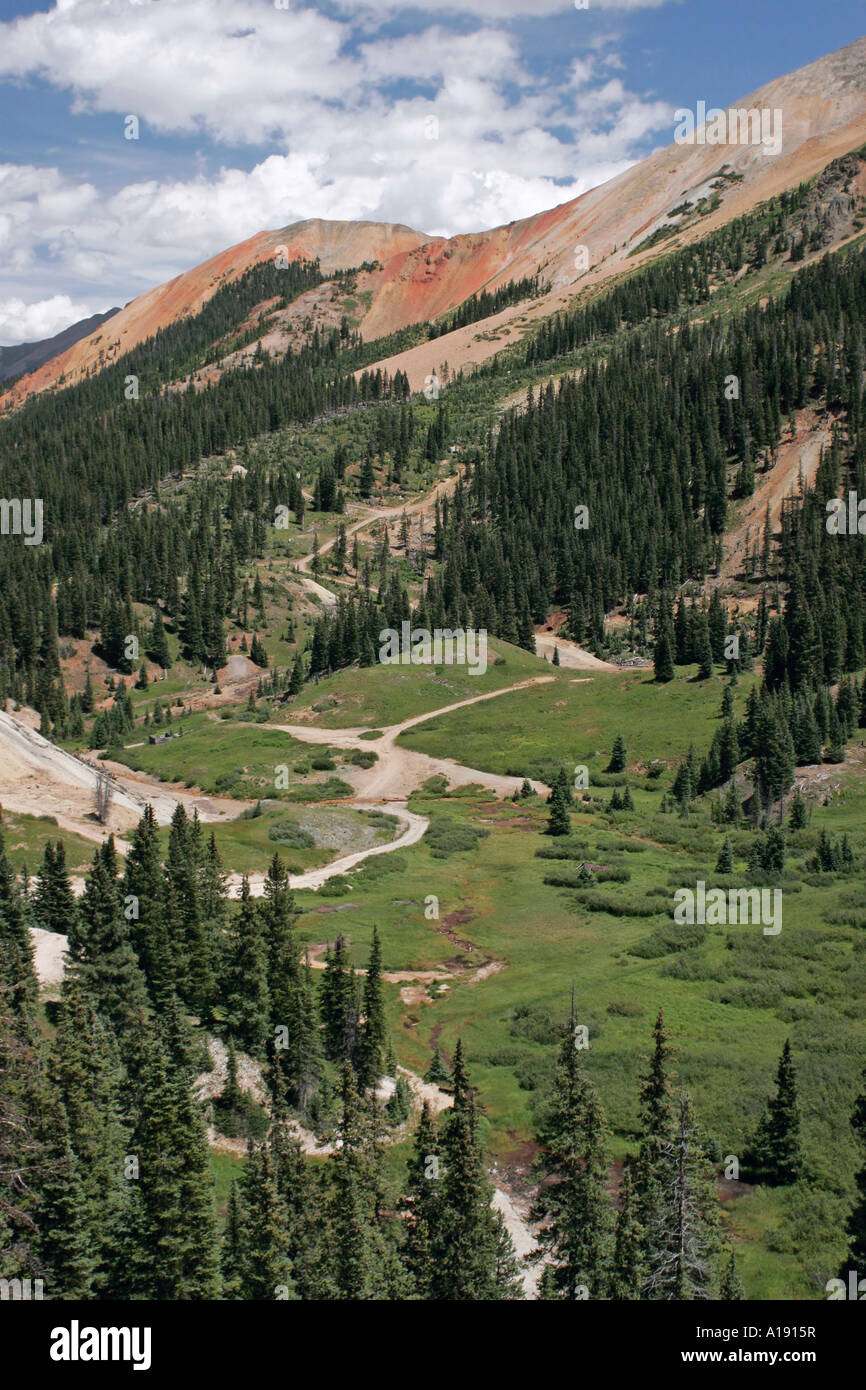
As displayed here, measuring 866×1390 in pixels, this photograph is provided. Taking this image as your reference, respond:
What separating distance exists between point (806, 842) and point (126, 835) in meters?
62.1

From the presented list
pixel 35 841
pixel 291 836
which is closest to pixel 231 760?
pixel 291 836

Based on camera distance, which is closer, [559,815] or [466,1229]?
[466,1229]

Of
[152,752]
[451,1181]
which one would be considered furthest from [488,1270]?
[152,752]

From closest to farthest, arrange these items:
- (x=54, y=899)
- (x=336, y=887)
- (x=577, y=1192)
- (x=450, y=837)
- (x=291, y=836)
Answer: (x=577, y=1192), (x=54, y=899), (x=336, y=887), (x=291, y=836), (x=450, y=837)

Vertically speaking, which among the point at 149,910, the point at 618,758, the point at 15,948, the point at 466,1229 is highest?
the point at 15,948

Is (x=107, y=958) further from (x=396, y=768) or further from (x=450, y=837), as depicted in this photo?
(x=396, y=768)

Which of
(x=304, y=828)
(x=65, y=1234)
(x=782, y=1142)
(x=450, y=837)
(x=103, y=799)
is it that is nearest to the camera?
(x=65, y=1234)

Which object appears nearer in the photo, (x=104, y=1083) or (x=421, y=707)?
(x=104, y=1083)

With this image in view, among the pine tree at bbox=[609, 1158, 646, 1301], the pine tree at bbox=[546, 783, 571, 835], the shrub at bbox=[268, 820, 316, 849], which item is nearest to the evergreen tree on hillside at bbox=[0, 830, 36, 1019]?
the pine tree at bbox=[609, 1158, 646, 1301]

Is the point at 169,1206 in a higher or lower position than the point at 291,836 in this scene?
higher

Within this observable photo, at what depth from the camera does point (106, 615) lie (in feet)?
578

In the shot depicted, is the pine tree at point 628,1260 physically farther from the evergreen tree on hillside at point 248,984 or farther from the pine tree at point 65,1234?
the evergreen tree on hillside at point 248,984

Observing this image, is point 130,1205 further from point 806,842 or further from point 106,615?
point 106,615

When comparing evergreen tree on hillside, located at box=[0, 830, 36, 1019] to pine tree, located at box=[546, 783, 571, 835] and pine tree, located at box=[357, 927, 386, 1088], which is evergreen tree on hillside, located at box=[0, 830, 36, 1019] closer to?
pine tree, located at box=[357, 927, 386, 1088]
